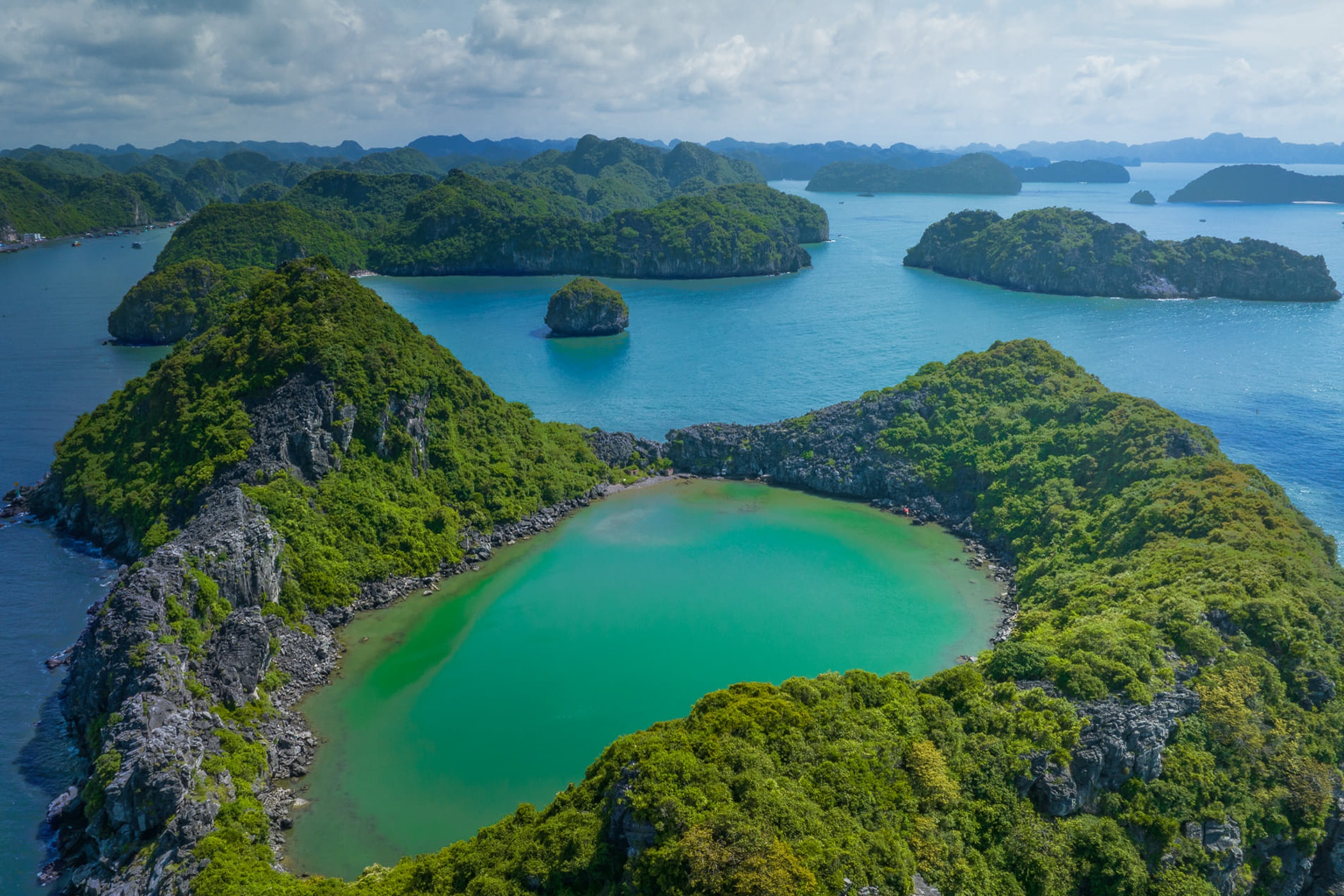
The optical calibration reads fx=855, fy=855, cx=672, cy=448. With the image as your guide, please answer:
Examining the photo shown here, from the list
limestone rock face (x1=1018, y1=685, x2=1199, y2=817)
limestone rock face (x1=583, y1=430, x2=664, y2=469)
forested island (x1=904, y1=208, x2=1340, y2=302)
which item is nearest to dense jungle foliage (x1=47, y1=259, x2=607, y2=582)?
limestone rock face (x1=583, y1=430, x2=664, y2=469)

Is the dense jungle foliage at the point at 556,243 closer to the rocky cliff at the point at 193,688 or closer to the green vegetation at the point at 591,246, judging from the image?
the green vegetation at the point at 591,246

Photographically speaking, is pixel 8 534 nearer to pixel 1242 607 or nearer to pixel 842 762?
pixel 842 762

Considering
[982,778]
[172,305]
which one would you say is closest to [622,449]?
[982,778]

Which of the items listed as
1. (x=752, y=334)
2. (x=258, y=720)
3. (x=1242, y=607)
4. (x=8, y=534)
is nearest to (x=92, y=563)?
(x=8, y=534)

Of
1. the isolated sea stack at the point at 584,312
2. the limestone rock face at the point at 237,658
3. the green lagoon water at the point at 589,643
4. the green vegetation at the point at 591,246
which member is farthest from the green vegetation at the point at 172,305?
the limestone rock face at the point at 237,658

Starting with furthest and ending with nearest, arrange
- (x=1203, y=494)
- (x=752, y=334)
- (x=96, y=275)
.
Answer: (x=96, y=275), (x=752, y=334), (x=1203, y=494)

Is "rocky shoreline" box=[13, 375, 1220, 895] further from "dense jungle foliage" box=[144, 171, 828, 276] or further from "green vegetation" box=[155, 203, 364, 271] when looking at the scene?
"dense jungle foliage" box=[144, 171, 828, 276]

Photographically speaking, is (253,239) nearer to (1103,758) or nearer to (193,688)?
(193,688)
